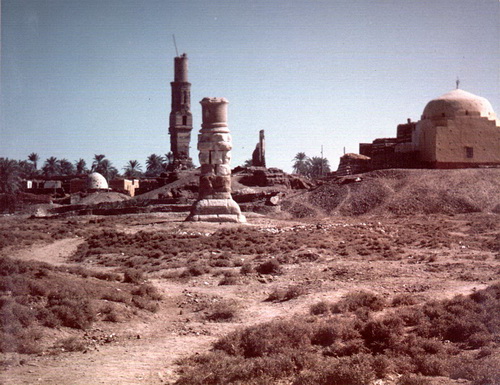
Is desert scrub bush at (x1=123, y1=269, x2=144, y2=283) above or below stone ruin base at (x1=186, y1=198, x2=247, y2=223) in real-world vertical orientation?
below

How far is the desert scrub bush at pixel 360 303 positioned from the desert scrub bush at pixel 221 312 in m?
1.88

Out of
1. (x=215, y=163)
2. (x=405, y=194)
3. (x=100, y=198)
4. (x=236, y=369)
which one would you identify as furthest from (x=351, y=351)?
(x=100, y=198)

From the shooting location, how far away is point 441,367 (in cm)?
678

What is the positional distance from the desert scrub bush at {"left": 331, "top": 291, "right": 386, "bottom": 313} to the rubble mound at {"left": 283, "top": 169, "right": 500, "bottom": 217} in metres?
23.6

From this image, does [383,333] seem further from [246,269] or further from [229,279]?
[246,269]

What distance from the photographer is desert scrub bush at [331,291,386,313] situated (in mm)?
9867

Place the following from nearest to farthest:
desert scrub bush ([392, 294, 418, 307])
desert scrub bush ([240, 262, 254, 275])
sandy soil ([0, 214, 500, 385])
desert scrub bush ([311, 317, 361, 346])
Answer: sandy soil ([0, 214, 500, 385]) < desert scrub bush ([311, 317, 361, 346]) < desert scrub bush ([392, 294, 418, 307]) < desert scrub bush ([240, 262, 254, 275])

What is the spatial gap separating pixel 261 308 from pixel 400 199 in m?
25.8

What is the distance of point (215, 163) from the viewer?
2580 cm

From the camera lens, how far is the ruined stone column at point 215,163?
2556 cm

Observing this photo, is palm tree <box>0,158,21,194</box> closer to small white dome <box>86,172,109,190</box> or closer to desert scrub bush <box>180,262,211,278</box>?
small white dome <box>86,172,109,190</box>

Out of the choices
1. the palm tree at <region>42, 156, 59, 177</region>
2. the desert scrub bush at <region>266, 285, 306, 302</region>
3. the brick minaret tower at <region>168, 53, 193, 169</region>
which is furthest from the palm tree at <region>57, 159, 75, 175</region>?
the desert scrub bush at <region>266, 285, 306, 302</region>

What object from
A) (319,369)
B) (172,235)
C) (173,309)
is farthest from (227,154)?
(319,369)

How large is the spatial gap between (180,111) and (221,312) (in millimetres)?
81108
